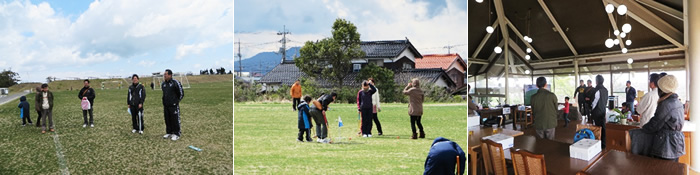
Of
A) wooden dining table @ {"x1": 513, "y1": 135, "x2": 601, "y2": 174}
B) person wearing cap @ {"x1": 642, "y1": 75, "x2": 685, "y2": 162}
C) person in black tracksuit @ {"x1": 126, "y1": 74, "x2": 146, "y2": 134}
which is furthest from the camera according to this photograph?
person in black tracksuit @ {"x1": 126, "y1": 74, "x2": 146, "y2": 134}

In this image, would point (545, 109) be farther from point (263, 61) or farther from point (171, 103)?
point (171, 103)

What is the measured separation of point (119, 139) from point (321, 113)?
1.78m

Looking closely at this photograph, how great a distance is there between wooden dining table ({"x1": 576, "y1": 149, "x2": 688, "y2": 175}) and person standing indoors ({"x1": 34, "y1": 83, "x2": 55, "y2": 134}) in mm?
3687

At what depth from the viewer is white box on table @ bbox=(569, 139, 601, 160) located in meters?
2.00

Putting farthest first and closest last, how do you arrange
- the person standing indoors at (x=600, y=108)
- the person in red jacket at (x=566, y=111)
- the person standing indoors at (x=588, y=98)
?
1. the person in red jacket at (x=566, y=111)
2. the person standing indoors at (x=588, y=98)
3. the person standing indoors at (x=600, y=108)

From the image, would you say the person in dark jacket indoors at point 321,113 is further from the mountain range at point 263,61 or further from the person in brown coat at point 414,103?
the person in brown coat at point 414,103

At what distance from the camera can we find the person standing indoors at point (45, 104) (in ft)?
8.82

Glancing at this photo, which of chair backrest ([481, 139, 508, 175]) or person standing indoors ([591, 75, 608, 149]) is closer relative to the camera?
chair backrest ([481, 139, 508, 175])

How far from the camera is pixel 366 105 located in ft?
9.29

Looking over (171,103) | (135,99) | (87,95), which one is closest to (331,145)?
(171,103)

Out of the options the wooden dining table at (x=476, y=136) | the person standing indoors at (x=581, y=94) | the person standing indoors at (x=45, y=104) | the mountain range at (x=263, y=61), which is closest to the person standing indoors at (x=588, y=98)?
the person standing indoors at (x=581, y=94)

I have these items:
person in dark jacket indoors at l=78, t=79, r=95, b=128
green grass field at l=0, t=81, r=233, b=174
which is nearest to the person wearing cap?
green grass field at l=0, t=81, r=233, b=174

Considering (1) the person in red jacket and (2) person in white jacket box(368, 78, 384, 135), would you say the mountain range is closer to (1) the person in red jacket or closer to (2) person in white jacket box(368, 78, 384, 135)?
(2) person in white jacket box(368, 78, 384, 135)

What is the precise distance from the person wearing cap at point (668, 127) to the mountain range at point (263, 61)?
301 centimetres
